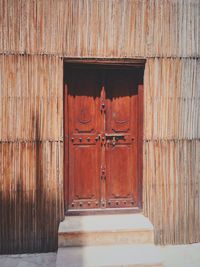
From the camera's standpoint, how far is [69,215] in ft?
17.1

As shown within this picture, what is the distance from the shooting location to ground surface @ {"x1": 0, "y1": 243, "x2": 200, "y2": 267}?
4.56 meters

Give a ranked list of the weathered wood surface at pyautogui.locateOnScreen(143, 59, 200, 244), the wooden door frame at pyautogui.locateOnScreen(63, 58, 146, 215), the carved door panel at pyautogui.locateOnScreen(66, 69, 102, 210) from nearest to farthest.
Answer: the wooden door frame at pyautogui.locateOnScreen(63, 58, 146, 215)
the weathered wood surface at pyautogui.locateOnScreen(143, 59, 200, 244)
the carved door panel at pyautogui.locateOnScreen(66, 69, 102, 210)

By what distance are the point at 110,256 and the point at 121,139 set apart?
6.64 ft

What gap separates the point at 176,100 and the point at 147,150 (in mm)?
1028

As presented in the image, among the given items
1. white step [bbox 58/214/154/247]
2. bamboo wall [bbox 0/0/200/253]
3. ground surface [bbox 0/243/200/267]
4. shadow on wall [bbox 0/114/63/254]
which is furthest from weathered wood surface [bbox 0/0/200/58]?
ground surface [bbox 0/243/200/267]

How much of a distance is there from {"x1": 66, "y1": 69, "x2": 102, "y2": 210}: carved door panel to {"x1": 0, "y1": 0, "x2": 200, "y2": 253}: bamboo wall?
1.08ft

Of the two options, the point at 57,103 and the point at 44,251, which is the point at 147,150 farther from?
the point at 44,251

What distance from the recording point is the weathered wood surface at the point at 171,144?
519cm

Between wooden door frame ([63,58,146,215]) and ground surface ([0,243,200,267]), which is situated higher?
wooden door frame ([63,58,146,215])

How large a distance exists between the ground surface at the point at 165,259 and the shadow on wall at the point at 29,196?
16 centimetres

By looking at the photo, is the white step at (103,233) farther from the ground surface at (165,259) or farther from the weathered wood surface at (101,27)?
the weathered wood surface at (101,27)

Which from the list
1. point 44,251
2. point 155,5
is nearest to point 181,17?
point 155,5

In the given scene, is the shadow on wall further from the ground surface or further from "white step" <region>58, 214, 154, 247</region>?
"white step" <region>58, 214, 154, 247</region>

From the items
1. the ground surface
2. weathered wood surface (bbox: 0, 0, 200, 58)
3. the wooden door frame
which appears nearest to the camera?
the ground surface
